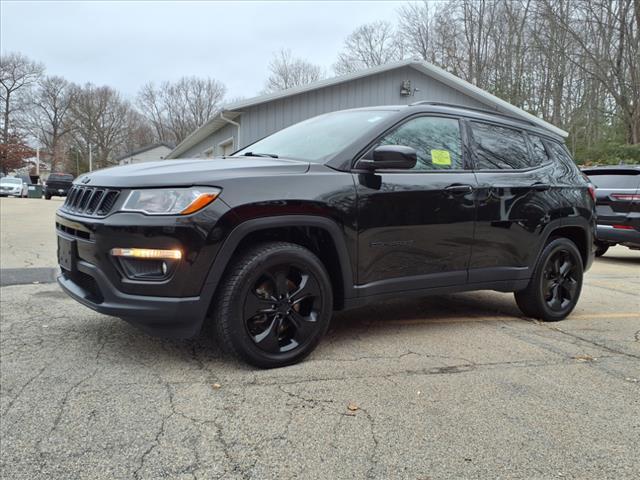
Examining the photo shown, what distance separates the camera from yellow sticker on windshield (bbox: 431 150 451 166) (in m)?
3.85

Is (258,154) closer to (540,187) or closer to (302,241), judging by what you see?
(302,241)

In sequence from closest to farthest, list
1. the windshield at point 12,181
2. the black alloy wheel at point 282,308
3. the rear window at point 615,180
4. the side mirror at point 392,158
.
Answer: the black alloy wheel at point 282,308
the side mirror at point 392,158
the rear window at point 615,180
the windshield at point 12,181

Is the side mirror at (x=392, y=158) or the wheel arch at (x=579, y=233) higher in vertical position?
the side mirror at (x=392, y=158)

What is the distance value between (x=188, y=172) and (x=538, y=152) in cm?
323

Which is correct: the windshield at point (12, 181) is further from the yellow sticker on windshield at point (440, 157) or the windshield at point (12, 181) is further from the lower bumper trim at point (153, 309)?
the yellow sticker on windshield at point (440, 157)

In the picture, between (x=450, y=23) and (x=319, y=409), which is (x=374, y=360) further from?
(x=450, y=23)

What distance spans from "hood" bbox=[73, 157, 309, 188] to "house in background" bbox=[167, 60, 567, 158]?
11055 millimetres

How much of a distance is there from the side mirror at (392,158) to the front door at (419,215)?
12 centimetres

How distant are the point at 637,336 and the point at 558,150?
1.79 m

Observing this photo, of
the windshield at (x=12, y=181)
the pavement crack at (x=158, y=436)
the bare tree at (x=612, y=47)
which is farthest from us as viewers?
the windshield at (x=12, y=181)

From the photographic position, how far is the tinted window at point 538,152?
4531 millimetres

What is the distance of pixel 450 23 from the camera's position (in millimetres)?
32562

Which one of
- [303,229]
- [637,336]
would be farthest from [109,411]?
[637,336]

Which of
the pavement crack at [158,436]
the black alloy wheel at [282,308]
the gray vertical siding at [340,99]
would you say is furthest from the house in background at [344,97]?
the pavement crack at [158,436]
